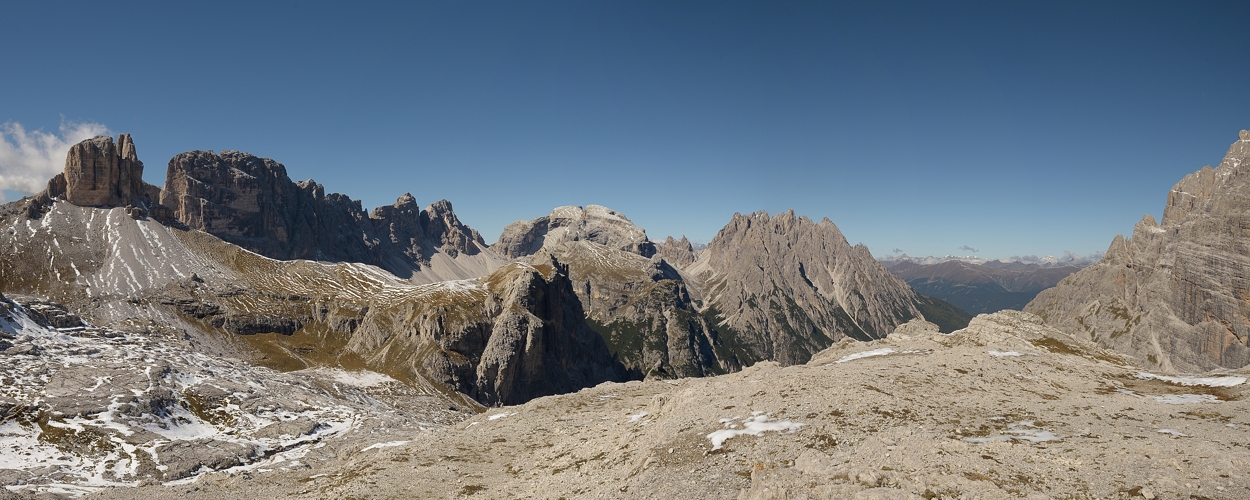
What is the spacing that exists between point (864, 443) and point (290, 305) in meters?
156

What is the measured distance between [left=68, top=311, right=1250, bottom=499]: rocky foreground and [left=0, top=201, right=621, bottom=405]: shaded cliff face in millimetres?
77278

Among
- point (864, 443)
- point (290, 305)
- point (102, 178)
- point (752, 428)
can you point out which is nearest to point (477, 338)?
point (290, 305)

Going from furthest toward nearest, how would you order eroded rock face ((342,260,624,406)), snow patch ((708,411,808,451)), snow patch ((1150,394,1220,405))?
eroded rock face ((342,260,624,406)) → snow patch ((1150,394,1220,405)) → snow patch ((708,411,808,451))

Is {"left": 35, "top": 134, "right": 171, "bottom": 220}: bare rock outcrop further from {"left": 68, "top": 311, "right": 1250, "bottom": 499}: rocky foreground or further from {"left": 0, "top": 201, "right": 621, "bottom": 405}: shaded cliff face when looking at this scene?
{"left": 68, "top": 311, "right": 1250, "bottom": 499}: rocky foreground

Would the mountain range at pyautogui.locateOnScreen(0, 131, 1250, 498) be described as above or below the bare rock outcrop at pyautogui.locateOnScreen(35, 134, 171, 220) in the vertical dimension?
below

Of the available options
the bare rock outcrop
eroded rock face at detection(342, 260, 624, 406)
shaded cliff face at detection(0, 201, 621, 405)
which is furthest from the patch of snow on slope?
the bare rock outcrop

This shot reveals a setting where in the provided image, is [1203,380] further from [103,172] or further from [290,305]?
[103,172]

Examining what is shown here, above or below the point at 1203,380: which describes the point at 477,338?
below

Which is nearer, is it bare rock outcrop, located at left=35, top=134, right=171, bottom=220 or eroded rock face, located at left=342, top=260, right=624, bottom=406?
eroded rock face, located at left=342, top=260, right=624, bottom=406

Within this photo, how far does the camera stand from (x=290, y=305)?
144500mm

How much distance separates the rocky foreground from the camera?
20.8 m

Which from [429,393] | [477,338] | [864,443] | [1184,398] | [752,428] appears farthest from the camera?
[477,338]

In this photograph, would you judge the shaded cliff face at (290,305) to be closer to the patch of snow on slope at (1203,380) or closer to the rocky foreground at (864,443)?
the rocky foreground at (864,443)

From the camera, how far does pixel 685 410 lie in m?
37.6
